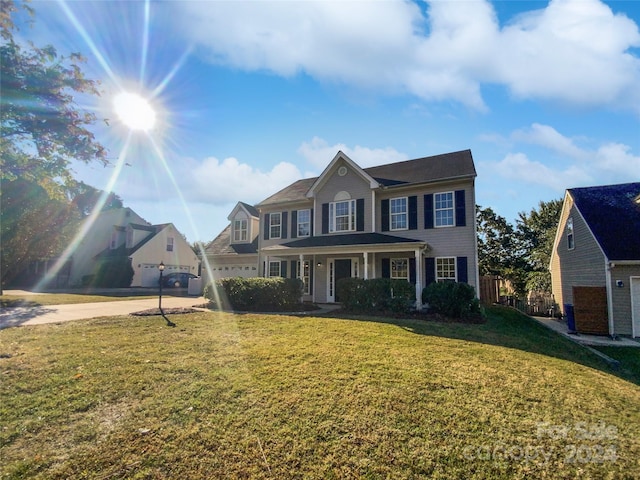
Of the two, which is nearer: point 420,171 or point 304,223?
point 420,171

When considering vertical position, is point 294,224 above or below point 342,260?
above

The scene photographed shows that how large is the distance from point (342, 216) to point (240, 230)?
9.20 metres

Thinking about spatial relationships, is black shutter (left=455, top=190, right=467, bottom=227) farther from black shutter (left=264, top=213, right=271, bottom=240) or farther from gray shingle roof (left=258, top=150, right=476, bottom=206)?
black shutter (left=264, top=213, right=271, bottom=240)

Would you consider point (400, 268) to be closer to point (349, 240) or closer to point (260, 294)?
point (349, 240)

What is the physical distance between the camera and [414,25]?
28.1 ft

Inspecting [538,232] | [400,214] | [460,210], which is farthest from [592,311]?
[538,232]

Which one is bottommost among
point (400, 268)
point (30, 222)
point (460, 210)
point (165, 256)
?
point (400, 268)

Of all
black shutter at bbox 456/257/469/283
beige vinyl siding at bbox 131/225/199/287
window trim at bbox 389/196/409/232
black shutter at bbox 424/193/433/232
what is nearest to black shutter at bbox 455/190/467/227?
black shutter at bbox 424/193/433/232

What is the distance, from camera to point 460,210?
549 inches

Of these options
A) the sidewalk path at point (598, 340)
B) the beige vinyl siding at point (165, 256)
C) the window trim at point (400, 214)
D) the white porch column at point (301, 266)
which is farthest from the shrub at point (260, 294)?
the beige vinyl siding at point (165, 256)

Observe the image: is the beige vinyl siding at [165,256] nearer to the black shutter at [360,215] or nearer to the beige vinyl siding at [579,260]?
the black shutter at [360,215]

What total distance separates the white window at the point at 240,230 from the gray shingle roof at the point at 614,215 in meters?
18.8

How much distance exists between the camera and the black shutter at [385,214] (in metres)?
15.7

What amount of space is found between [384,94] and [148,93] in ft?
26.1
